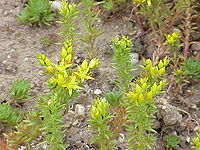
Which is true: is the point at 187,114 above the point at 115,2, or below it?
below

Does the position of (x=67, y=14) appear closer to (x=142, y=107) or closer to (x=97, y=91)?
(x=97, y=91)

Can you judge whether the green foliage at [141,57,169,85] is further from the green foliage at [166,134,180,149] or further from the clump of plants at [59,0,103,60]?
the clump of plants at [59,0,103,60]

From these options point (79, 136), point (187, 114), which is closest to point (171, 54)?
point (187, 114)

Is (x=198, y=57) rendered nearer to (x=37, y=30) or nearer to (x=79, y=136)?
(x=79, y=136)

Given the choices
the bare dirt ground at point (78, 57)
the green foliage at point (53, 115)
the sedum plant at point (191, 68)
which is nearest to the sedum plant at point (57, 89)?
the green foliage at point (53, 115)

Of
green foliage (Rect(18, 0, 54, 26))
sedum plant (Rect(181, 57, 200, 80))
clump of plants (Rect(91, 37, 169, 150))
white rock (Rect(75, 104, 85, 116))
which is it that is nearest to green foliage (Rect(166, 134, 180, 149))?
clump of plants (Rect(91, 37, 169, 150))

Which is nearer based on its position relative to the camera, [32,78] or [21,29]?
[32,78]

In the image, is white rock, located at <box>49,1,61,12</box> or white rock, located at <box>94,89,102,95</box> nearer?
white rock, located at <box>94,89,102,95</box>
